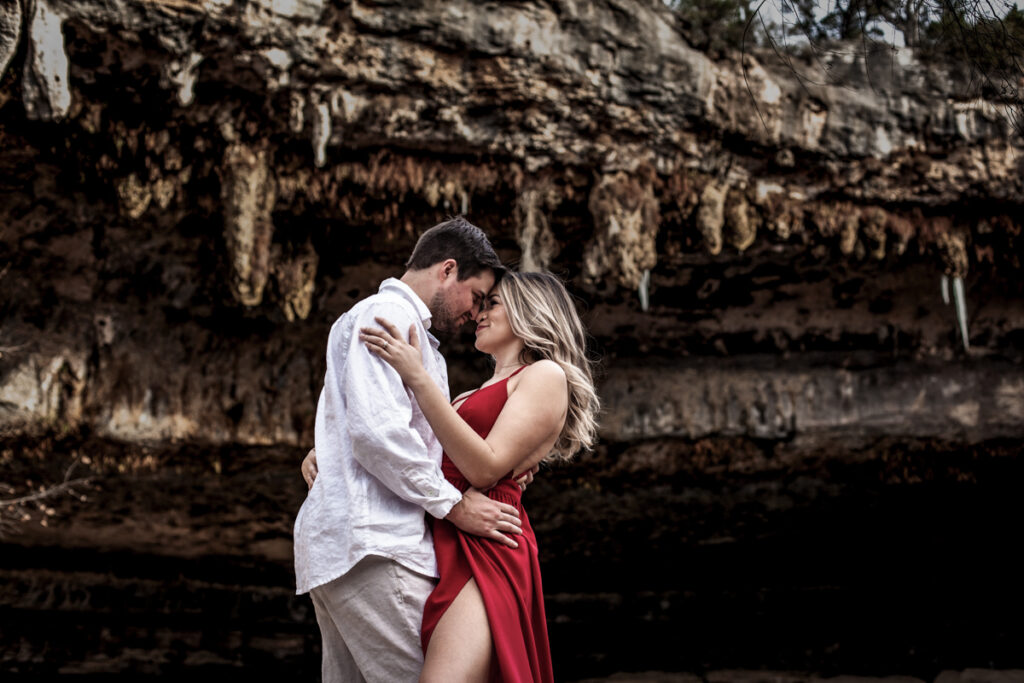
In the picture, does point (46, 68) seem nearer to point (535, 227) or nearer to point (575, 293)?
point (535, 227)

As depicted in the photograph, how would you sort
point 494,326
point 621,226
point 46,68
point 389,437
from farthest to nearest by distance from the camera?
1. point 621,226
2. point 46,68
3. point 494,326
4. point 389,437

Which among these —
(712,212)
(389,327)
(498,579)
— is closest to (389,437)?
(389,327)

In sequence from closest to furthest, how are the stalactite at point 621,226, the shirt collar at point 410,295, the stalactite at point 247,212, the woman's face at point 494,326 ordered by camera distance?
the shirt collar at point 410,295 < the woman's face at point 494,326 < the stalactite at point 247,212 < the stalactite at point 621,226

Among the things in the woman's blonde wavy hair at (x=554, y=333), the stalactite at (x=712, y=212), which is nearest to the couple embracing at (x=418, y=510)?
the woman's blonde wavy hair at (x=554, y=333)

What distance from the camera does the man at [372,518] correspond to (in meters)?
2.27

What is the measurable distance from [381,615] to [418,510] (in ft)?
0.97

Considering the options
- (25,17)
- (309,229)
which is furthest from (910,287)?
(25,17)

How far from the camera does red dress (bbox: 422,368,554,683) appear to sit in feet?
7.61

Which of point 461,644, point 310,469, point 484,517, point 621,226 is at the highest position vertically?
point 621,226

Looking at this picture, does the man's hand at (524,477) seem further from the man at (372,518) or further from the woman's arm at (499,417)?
the man at (372,518)

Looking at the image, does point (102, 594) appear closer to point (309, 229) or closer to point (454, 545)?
point (309, 229)

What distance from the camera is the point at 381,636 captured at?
2312mm

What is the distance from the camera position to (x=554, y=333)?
2830mm

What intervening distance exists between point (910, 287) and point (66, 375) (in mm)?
7142
